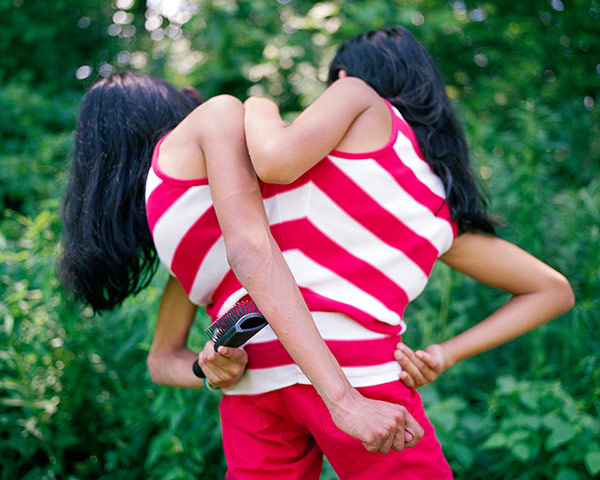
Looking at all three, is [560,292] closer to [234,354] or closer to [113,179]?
[234,354]

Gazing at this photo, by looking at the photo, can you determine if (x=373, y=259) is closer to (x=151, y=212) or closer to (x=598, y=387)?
(x=151, y=212)

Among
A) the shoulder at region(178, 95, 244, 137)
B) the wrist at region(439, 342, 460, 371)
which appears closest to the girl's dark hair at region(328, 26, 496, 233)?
the wrist at region(439, 342, 460, 371)

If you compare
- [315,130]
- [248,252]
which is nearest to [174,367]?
[248,252]

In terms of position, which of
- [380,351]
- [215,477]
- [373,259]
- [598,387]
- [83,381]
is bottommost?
[215,477]

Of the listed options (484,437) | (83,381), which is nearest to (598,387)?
(484,437)

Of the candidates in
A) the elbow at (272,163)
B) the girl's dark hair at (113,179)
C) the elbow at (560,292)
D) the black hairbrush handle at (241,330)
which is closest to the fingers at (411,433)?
the black hairbrush handle at (241,330)

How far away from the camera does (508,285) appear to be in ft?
4.07

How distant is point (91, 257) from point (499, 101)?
129 inches

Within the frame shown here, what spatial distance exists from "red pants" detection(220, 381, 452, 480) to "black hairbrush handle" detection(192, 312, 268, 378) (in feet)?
0.51

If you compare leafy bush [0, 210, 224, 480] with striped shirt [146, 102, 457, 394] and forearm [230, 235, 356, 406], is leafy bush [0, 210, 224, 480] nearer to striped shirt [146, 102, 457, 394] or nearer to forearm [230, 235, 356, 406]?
striped shirt [146, 102, 457, 394]

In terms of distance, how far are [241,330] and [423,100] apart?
2.22 feet

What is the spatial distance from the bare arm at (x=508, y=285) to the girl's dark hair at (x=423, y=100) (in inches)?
2.1

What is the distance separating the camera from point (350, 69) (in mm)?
1318

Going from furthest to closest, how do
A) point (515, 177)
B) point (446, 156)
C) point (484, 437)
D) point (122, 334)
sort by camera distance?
point (515, 177) → point (122, 334) → point (484, 437) → point (446, 156)
